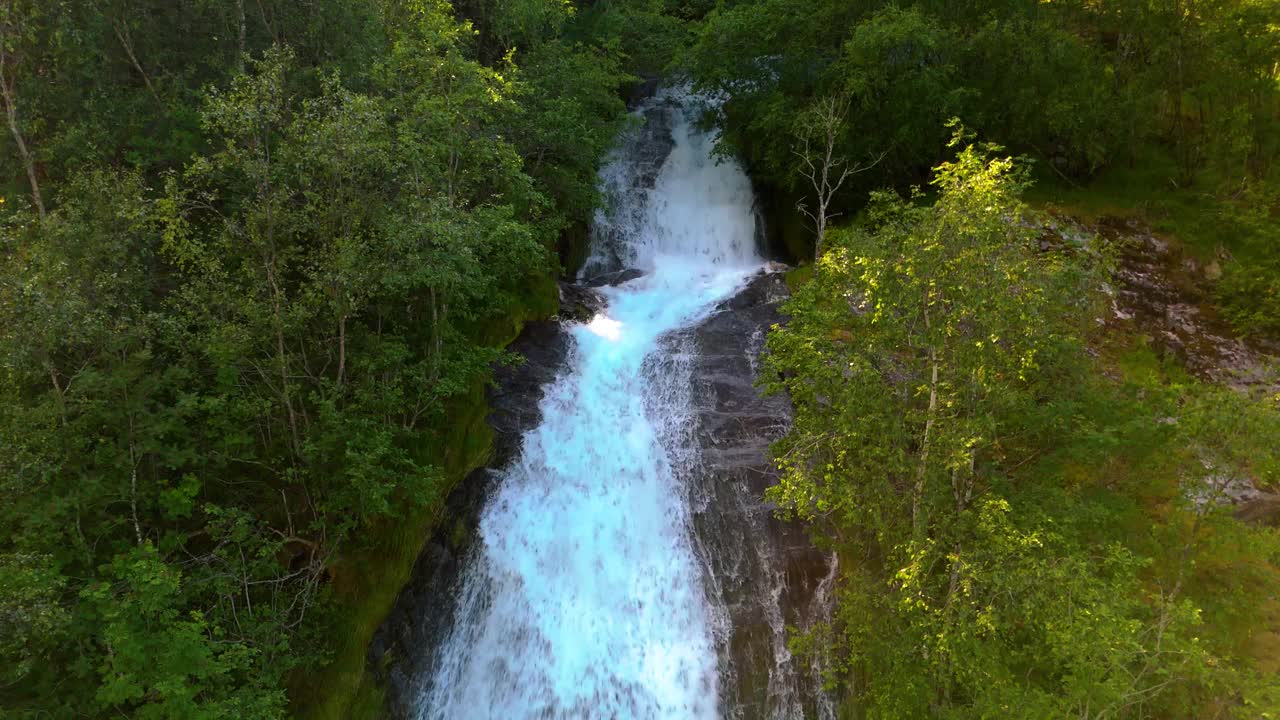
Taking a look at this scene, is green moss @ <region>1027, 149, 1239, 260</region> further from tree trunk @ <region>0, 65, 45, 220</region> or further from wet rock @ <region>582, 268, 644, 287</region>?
tree trunk @ <region>0, 65, 45, 220</region>

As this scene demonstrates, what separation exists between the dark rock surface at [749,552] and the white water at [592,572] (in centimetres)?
41

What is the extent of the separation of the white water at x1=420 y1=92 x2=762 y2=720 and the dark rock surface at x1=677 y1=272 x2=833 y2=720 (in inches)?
16.1

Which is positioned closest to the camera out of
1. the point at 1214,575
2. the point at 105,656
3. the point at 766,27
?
the point at 105,656

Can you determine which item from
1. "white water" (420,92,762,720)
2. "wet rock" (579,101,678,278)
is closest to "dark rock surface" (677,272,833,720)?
"white water" (420,92,762,720)

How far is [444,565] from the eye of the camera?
12.1 metres

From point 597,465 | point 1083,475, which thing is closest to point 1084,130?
point 1083,475

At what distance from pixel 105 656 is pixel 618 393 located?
34.0 ft

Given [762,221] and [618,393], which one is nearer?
[618,393]

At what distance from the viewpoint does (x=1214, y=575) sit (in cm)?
984

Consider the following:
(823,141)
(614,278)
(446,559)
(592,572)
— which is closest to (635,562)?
(592,572)

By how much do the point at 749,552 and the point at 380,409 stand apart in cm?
768

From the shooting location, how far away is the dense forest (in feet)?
24.1

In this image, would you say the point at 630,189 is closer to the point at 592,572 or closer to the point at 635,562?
the point at 635,562

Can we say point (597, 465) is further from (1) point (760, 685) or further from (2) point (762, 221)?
(2) point (762, 221)
